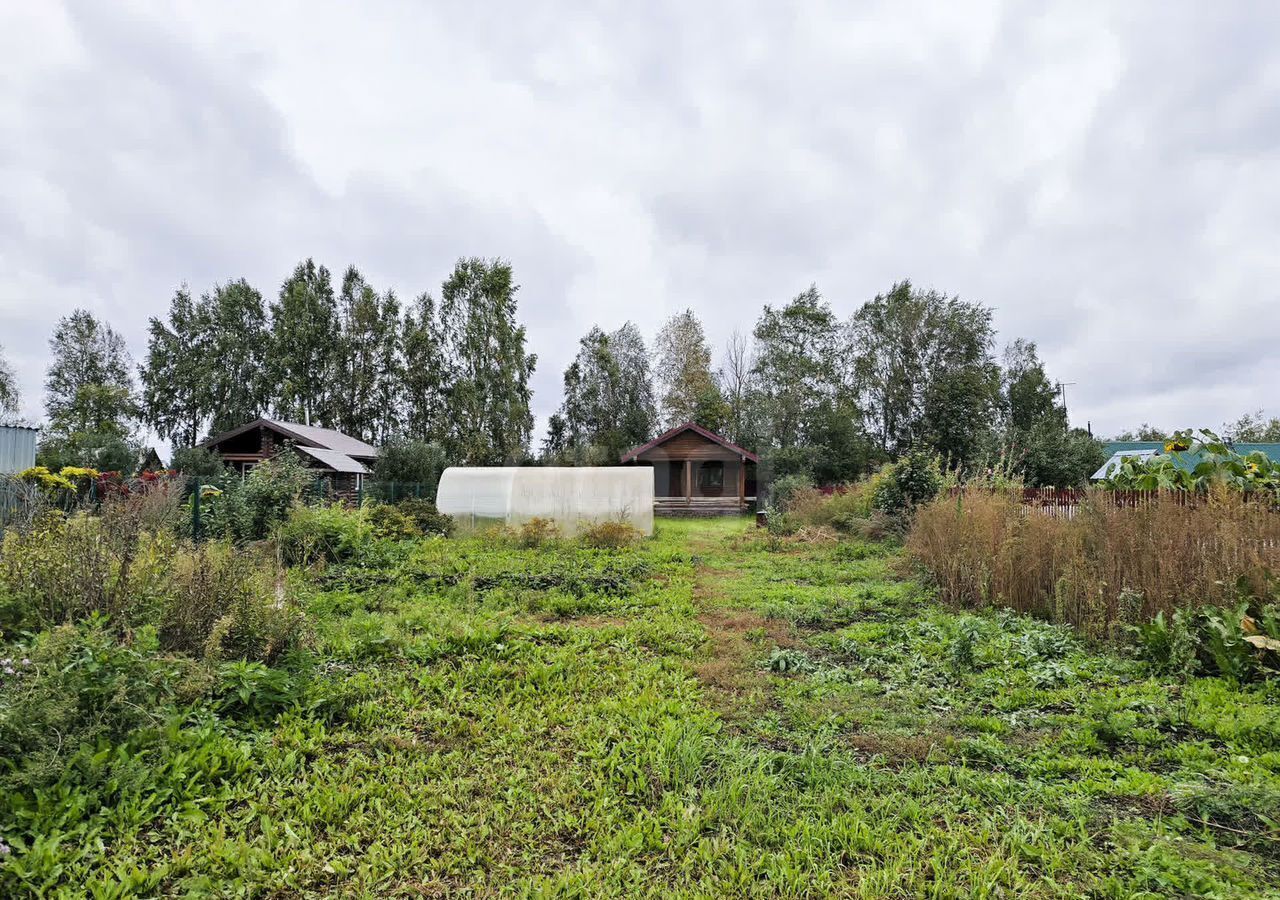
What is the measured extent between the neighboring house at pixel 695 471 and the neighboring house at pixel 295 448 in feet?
37.7

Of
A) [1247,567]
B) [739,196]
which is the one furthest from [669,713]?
[739,196]

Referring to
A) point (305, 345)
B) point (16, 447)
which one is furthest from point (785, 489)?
Result: point (305, 345)

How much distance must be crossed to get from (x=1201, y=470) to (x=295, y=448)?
2601 centimetres

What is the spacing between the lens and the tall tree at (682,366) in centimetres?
3762

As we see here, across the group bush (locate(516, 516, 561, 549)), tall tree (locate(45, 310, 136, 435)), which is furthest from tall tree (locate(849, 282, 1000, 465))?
tall tree (locate(45, 310, 136, 435))

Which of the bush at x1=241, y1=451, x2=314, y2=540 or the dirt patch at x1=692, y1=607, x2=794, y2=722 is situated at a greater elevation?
the bush at x1=241, y1=451, x2=314, y2=540

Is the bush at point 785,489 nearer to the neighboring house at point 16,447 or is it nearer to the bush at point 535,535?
the bush at point 535,535

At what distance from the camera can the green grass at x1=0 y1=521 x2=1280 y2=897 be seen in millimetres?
2361

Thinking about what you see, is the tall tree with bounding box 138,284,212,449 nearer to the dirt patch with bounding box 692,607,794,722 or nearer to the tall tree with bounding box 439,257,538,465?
the tall tree with bounding box 439,257,538,465

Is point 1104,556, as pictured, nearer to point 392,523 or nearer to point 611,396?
point 392,523

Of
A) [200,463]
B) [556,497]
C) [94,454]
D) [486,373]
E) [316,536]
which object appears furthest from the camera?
[486,373]

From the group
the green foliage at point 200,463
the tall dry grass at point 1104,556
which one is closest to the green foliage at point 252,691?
the tall dry grass at point 1104,556

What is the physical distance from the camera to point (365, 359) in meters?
36.2

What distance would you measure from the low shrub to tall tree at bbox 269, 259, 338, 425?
24006 millimetres
